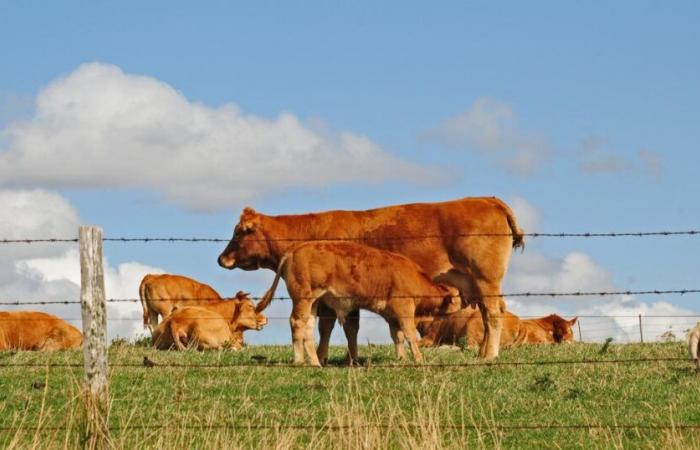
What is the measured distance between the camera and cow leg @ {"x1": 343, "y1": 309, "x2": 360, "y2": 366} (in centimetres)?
1803

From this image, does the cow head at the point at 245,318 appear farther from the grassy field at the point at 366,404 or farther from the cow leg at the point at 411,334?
the cow leg at the point at 411,334

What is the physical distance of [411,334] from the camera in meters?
18.0

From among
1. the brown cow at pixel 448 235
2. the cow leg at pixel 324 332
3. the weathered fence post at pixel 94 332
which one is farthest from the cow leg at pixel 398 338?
the weathered fence post at pixel 94 332

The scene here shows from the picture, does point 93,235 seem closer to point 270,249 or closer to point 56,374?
point 56,374

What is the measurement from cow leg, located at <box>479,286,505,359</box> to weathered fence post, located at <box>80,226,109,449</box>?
386 inches

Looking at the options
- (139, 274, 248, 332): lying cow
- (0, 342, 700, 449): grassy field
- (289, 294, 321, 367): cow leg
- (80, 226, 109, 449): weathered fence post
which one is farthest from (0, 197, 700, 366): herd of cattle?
(80, 226, 109, 449): weathered fence post

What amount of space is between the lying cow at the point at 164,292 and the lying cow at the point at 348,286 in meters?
12.1

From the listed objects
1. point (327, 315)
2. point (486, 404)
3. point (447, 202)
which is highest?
point (447, 202)

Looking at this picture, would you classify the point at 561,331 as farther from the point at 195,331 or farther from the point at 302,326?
the point at 302,326

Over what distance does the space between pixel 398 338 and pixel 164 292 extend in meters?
13.2

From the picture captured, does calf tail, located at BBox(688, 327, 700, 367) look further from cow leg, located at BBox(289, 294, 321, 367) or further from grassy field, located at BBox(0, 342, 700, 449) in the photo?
cow leg, located at BBox(289, 294, 321, 367)

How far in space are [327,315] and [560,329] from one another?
31.2 feet

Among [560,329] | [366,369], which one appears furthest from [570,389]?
[560,329]

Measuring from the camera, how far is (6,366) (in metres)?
Result: 16.1
